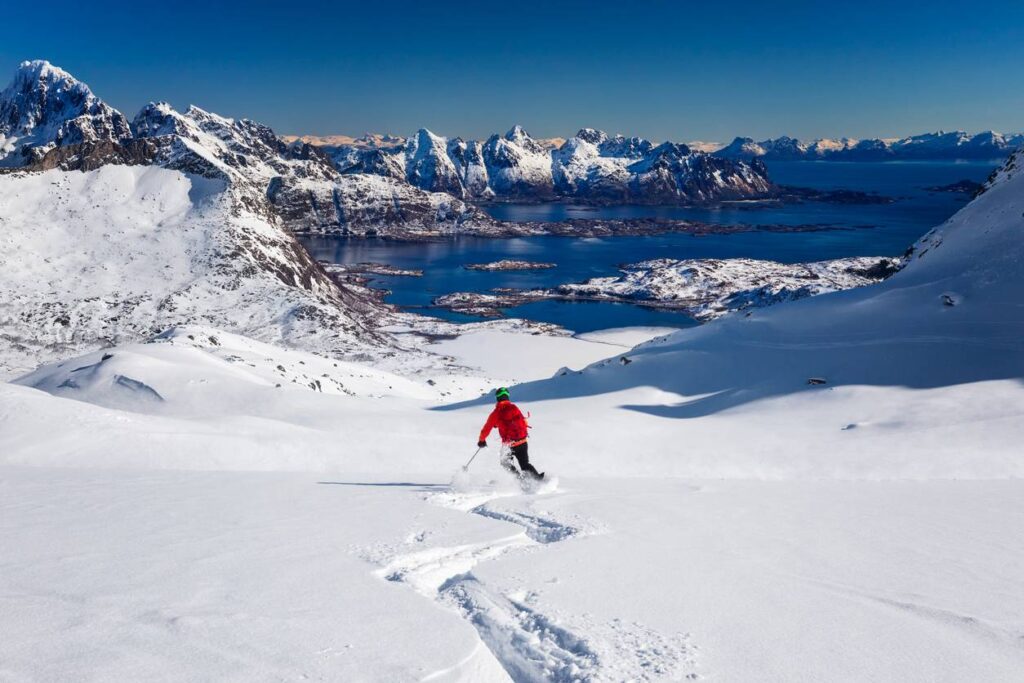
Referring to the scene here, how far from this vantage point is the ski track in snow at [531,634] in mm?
5141

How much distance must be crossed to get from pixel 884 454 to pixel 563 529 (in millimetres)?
12716

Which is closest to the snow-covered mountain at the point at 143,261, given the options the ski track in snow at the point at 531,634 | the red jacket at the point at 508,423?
the red jacket at the point at 508,423

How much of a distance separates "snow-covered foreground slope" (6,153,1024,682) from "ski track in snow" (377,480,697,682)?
3 cm

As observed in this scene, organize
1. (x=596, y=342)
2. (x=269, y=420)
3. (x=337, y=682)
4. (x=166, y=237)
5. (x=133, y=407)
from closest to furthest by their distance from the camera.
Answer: (x=337, y=682) → (x=269, y=420) → (x=133, y=407) → (x=166, y=237) → (x=596, y=342)

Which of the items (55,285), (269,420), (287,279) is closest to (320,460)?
(269,420)

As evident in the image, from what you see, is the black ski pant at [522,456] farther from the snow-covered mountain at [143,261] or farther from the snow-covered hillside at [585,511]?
the snow-covered mountain at [143,261]

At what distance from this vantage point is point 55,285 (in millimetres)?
76375

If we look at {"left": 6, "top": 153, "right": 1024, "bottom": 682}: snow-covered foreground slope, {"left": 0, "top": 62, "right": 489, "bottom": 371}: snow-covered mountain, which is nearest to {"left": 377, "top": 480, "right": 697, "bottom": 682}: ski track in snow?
{"left": 6, "top": 153, "right": 1024, "bottom": 682}: snow-covered foreground slope

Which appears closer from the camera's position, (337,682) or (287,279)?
(337,682)

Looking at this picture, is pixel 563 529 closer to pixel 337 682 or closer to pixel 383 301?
pixel 337 682

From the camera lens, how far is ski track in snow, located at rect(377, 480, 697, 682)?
5141mm

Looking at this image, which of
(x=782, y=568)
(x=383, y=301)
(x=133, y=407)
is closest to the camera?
(x=782, y=568)

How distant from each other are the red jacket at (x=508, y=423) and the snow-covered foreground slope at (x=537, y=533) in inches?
41.3

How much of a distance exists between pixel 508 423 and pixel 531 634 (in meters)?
8.54
